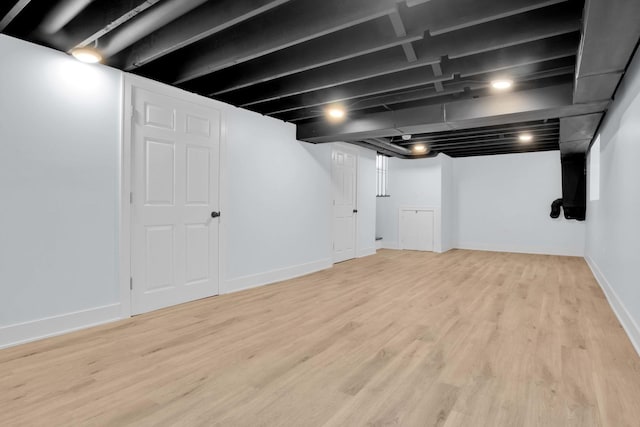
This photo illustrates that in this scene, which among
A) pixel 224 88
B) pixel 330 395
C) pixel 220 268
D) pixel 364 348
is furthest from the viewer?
pixel 220 268

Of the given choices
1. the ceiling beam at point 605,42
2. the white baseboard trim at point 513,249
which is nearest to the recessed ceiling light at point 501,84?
the ceiling beam at point 605,42

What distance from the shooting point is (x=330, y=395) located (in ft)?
6.33

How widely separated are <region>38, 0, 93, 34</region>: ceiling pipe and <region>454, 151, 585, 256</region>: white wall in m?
8.27

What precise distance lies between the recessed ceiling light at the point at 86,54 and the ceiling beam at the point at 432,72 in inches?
64.7

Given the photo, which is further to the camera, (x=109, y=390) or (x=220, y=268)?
(x=220, y=268)

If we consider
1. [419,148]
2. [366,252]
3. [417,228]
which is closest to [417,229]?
[417,228]

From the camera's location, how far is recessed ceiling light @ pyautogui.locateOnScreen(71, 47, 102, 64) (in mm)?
2695

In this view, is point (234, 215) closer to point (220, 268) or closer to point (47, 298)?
point (220, 268)

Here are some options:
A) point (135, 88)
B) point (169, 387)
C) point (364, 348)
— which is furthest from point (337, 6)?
point (169, 387)

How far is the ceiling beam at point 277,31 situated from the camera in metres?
2.26

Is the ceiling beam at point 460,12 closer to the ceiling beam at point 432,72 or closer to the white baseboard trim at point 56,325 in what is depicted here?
the ceiling beam at point 432,72

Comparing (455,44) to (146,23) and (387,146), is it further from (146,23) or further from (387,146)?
(387,146)

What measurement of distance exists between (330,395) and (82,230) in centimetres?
251

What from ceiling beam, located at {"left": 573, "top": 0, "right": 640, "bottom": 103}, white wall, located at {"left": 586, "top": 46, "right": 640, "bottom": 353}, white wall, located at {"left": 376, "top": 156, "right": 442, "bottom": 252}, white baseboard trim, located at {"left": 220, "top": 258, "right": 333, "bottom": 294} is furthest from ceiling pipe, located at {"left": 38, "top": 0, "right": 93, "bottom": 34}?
white wall, located at {"left": 376, "top": 156, "right": 442, "bottom": 252}
